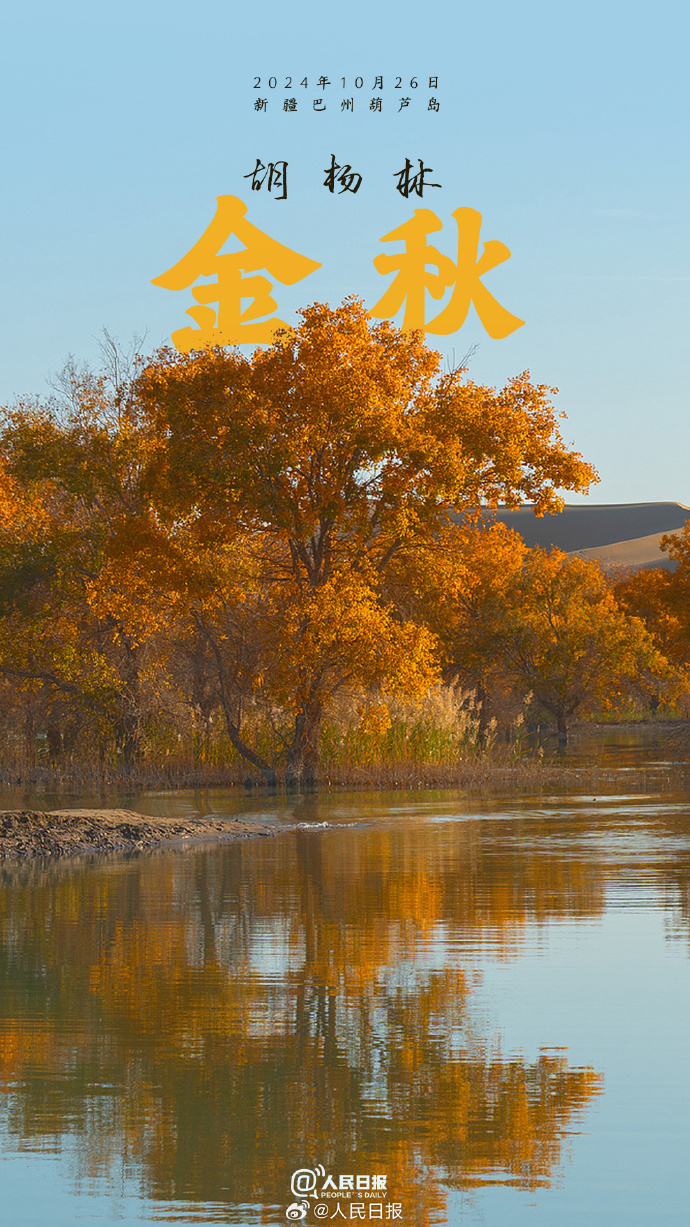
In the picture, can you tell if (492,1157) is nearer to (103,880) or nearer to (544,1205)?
(544,1205)

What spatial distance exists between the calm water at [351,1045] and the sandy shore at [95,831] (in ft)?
10.5

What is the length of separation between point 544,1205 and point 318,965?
15.2 feet

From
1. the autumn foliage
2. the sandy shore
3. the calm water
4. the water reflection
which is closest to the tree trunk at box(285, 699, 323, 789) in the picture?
the autumn foliage

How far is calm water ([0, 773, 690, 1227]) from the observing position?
5320 mm

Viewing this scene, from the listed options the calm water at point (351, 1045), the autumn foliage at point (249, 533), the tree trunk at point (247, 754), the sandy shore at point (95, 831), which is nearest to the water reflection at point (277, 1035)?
the calm water at point (351, 1045)

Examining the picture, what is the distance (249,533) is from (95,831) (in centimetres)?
1286

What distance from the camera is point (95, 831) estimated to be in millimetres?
19281

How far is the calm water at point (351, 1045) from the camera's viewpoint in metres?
5.32

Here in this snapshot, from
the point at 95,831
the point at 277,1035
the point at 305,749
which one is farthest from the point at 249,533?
the point at 277,1035

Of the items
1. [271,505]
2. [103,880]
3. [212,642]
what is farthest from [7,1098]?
[212,642]

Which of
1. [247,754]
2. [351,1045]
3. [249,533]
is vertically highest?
[249,533]

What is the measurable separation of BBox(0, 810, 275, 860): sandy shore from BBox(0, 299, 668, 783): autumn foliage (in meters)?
9.31

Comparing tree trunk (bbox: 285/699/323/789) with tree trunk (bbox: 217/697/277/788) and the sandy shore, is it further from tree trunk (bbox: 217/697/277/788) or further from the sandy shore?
the sandy shore

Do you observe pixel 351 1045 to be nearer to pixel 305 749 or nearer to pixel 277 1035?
pixel 277 1035
